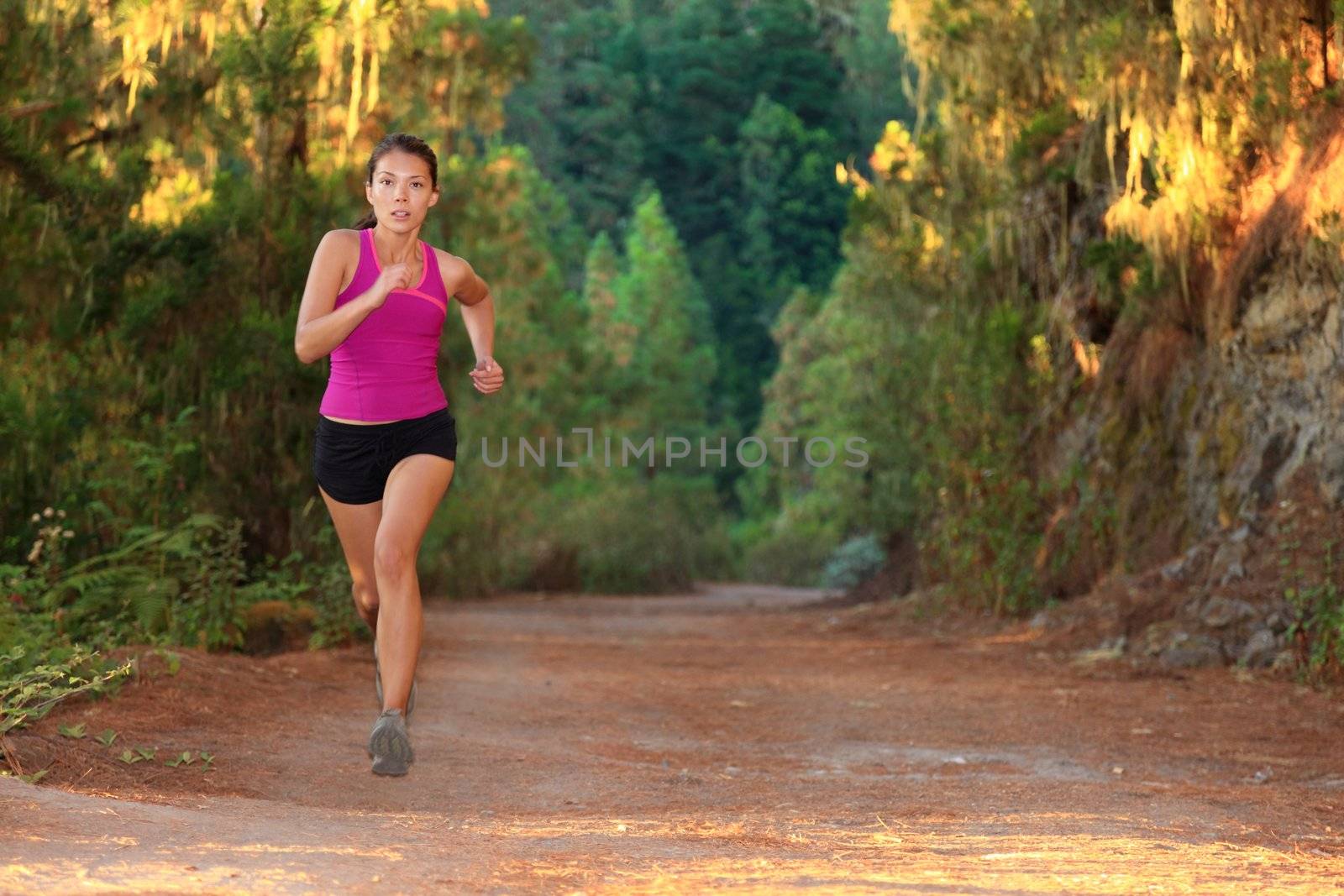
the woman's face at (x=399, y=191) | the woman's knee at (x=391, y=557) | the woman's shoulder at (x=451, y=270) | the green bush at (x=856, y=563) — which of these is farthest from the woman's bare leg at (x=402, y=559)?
the green bush at (x=856, y=563)

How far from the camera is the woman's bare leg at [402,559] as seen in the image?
598 centimetres

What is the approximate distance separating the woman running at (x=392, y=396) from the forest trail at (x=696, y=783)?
526mm

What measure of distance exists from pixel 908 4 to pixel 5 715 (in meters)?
12.7

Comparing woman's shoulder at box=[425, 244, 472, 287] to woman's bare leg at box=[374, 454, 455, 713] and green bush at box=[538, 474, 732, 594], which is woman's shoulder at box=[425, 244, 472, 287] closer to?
woman's bare leg at box=[374, 454, 455, 713]

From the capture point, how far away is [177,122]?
12727mm

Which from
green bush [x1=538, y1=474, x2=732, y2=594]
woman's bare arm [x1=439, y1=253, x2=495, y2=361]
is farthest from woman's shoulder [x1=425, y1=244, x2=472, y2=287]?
green bush [x1=538, y1=474, x2=732, y2=594]

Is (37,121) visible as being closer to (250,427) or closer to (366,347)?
(250,427)

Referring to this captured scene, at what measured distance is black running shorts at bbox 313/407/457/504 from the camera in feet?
20.0

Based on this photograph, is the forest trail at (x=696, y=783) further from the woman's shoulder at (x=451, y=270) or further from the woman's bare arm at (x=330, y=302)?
the woman's shoulder at (x=451, y=270)

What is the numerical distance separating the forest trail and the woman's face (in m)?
2.00

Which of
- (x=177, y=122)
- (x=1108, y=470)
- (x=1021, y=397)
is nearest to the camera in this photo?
(x=177, y=122)

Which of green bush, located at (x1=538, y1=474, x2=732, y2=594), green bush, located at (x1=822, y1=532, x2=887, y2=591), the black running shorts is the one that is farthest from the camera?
green bush, located at (x1=538, y1=474, x2=732, y2=594)

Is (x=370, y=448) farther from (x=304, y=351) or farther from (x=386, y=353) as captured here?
(x=304, y=351)

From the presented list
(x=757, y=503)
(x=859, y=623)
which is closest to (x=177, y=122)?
(x=859, y=623)
